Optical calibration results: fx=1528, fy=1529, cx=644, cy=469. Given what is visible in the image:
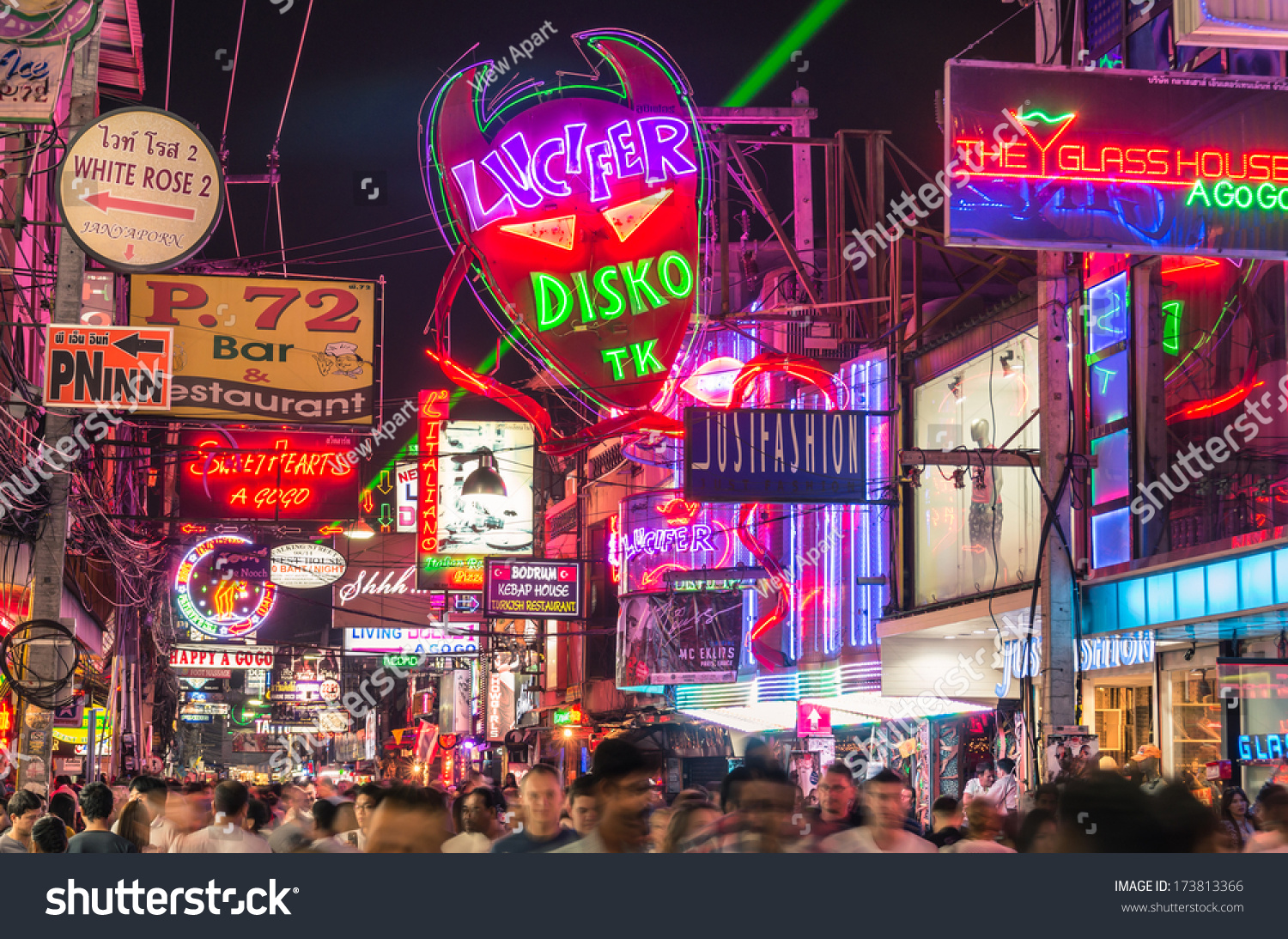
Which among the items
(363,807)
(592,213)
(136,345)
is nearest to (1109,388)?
(592,213)

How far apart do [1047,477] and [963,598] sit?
A: 23.3 feet

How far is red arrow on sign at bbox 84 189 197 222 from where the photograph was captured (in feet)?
51.3

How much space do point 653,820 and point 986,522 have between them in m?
12.9

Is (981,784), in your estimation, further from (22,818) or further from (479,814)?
(22,818)

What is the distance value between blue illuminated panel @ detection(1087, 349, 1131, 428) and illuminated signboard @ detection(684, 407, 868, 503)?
317 centimetres

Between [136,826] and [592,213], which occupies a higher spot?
[592,213]

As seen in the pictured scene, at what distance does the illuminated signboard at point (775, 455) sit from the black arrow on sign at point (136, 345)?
6194 mm

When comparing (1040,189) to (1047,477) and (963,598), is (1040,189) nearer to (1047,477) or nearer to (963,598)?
(1047,477)

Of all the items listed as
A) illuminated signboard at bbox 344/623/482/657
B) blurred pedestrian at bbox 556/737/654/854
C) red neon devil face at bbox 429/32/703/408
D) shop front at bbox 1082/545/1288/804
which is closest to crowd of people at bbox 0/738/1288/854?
blurred pedestrian at bbox 556/737/654/854

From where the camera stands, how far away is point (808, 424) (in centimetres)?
1895

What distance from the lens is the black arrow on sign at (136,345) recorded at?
16531mm

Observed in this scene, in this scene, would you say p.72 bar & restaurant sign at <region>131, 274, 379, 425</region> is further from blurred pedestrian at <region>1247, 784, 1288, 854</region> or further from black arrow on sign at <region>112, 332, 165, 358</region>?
blurred pedestrian at <region>1247, 784, 1288, 854</region>

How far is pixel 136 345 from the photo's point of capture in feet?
54.6

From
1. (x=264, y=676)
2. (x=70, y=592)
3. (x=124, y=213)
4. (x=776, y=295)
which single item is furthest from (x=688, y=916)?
(x=264, y=676)
